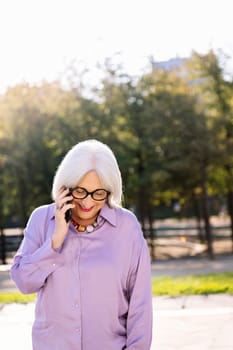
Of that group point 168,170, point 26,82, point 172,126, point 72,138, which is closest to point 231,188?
point 168,170

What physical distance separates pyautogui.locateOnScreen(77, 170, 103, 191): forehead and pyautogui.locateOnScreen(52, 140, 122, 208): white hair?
0.06 feet

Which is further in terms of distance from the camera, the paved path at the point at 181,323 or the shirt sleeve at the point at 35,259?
the paved path at the point at 181,323

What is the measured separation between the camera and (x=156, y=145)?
82.5ft

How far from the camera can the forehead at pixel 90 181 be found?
2766 millimetres

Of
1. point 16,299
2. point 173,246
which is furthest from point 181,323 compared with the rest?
point 173,246

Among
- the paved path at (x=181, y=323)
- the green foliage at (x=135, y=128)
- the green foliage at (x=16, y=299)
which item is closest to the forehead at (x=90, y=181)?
the paved path at (x=181, y=323)

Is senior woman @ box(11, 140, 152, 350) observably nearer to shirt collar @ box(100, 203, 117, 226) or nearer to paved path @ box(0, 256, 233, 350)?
shirt collar @ box(100, 203, 117, 226)

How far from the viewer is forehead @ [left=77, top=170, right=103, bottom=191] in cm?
277

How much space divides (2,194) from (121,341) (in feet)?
81.0

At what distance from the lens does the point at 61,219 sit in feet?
8.85

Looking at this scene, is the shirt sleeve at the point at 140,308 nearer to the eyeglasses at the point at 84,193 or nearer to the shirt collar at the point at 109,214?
the shirt collar at the point at 109,214

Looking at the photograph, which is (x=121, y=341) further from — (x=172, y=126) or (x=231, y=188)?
(x=231, y=188)


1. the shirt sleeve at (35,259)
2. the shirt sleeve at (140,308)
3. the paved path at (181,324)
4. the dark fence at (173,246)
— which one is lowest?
the dark fence at (173,246)

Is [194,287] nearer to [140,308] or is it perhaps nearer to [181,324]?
[181,324]
